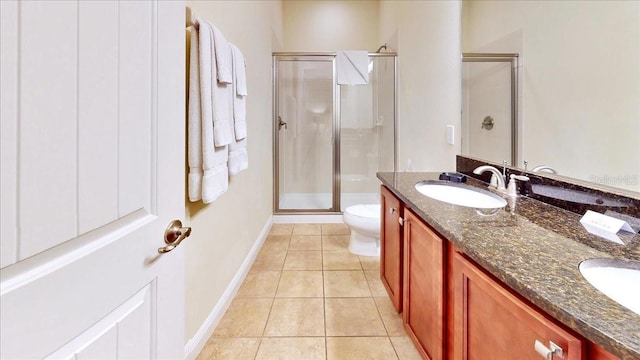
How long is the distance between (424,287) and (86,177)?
1.18 meters

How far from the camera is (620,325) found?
48 centimetres

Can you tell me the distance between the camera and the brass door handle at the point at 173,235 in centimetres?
75

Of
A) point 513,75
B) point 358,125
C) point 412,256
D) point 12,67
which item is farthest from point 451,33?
point 12,67

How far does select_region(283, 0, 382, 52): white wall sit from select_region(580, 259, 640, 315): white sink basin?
4366 mm

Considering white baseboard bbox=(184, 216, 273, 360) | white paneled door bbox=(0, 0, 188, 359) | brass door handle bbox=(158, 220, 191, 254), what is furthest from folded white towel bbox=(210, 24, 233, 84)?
white baseboard bbox=(184, 216, 273, 360)

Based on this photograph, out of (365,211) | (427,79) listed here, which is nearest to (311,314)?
(365,211)

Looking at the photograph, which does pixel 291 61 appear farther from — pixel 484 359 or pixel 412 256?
pixel 484 359

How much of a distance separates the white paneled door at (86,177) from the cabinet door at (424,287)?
86 cm

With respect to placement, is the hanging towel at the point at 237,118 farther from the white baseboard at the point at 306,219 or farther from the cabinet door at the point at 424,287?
the white baseboard at the point at 306,219

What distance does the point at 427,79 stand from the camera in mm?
2641

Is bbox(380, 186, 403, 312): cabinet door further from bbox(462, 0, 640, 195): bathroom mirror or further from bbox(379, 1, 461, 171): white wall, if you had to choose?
bbox(379, 1, 461, 171): white wall

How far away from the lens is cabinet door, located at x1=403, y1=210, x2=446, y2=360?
3.54 feet

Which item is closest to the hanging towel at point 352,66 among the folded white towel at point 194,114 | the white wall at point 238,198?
the white wall at point 238,198

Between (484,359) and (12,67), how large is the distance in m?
1.13
